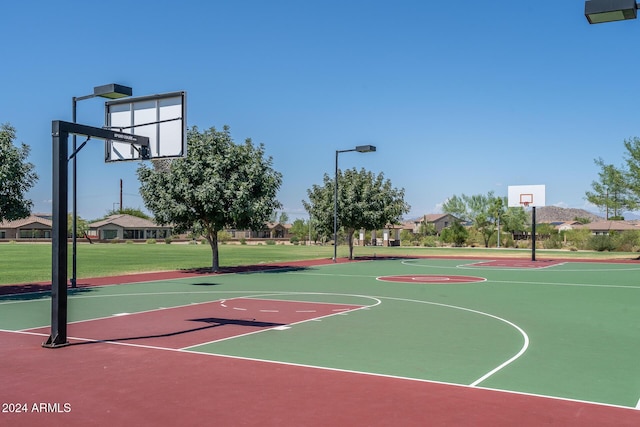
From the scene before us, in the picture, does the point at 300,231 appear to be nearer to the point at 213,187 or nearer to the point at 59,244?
the point at 213,187

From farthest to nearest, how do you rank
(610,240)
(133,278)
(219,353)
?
(610,240) → (133,278) → (219,353)

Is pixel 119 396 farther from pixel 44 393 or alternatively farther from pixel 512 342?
pixel 512 342

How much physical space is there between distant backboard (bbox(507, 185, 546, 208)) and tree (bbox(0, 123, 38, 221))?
124 feet

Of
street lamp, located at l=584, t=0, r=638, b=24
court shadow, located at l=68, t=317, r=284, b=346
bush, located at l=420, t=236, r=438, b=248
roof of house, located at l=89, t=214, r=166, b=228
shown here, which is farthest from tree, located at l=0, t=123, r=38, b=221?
roof of house, located at l=89, t=214, r=166, b=228

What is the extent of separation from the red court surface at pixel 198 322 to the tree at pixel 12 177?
5.74 m

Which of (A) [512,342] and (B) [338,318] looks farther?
(B) [338,318]

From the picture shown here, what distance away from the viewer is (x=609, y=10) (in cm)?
808

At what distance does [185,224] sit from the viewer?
30562 millimetres

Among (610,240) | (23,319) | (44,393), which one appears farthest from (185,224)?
(610,240)

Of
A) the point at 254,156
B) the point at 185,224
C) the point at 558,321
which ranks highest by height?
the point at 254,156

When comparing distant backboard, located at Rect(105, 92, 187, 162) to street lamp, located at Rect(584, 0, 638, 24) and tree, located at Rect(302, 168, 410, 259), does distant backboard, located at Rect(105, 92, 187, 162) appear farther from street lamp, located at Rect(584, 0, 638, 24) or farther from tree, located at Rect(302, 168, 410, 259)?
tree, located at Rect(302, 168, 410, 259)

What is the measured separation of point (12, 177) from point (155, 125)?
7635mm

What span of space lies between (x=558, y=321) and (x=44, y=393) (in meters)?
11.9

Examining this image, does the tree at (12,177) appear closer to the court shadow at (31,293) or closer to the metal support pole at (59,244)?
the court shadow at (31,293)
